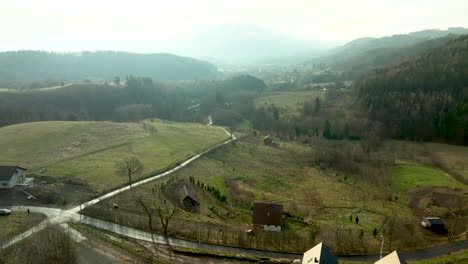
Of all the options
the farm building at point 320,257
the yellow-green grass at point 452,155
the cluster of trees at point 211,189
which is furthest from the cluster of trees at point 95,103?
the farm building at point 320,257

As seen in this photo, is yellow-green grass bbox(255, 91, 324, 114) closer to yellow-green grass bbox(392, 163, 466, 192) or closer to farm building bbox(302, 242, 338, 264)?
yellow-green grass bbox(392, 163, 466, 192)

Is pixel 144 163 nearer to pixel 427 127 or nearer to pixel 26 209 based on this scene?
pixel 26 209

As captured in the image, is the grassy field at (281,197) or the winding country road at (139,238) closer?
the winding country road at (139,238)

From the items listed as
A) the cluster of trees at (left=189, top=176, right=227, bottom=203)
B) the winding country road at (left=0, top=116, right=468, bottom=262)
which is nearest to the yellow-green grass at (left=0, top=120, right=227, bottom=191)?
the cluster of trees at (left=189, top=176, right=227, bottom=203)

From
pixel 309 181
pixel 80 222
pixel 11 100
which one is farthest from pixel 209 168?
pixel 11 100

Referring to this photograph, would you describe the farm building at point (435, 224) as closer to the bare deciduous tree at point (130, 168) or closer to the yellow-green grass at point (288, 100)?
the bare deciduous tree at point (130, 168)

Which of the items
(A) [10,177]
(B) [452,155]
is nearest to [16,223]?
(A) [10,177]
